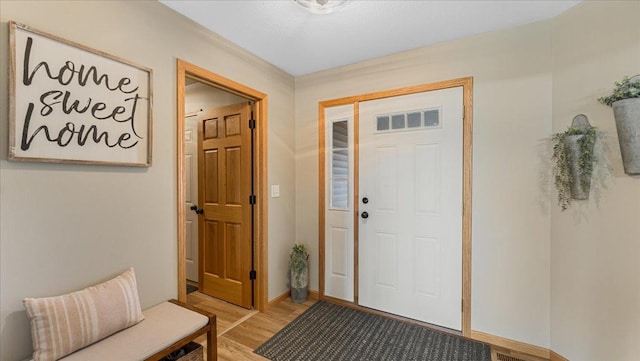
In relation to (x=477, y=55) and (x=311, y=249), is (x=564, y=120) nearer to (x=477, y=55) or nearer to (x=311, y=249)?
(x=477, y=55)

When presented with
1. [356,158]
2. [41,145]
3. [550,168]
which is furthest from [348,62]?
[41,145]

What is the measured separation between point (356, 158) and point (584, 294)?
77.3 inches

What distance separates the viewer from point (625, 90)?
1.55 m

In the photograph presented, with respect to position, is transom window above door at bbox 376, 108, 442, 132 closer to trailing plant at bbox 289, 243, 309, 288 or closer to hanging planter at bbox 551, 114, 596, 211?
hanging planter at bbox 551, 114, 596, 211

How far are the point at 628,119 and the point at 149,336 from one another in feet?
9.46

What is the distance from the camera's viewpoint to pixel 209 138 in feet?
9.98

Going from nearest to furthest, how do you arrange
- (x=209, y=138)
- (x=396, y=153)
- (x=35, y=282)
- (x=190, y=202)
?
(x=35, y=282) < (x=396, y=153) < (x=209, y=138) < (x=190, y=202)

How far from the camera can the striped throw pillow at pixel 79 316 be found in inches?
47.6

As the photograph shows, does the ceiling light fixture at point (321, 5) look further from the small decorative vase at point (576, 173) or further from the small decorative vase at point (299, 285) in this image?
the small decorative vase at point (299, 285)

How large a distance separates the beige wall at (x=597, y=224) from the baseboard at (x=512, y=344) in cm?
11

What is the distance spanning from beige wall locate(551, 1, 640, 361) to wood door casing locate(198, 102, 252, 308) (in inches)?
102

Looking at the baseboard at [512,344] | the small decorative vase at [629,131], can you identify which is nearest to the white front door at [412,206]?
the baseboard at [512,344]

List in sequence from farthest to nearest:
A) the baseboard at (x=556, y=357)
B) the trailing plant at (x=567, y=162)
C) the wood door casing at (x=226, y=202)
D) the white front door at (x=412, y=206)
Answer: the wood door casing at (x=226, y=202) < the white front door at (x=412, y=206) < the baseboard at (x=556, y=357) < the trailing plant at (x=567, y=162)

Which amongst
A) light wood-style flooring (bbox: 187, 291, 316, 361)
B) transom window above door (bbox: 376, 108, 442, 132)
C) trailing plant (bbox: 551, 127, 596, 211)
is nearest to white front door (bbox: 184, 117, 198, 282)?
light wood-style flooring (bbox: 187, 291, 316, 361)
